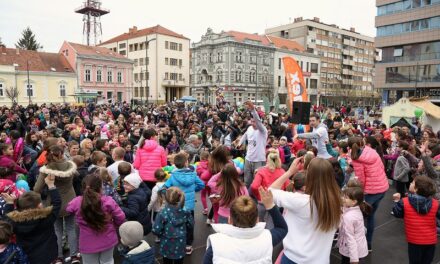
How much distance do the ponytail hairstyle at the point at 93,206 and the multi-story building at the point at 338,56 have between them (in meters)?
75.6

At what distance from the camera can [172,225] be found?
3939mm

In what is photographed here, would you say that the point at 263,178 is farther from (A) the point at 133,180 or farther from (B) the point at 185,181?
(A) the point at 133,180

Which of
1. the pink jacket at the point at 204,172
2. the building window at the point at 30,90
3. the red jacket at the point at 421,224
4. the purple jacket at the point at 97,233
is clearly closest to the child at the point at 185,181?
the pink jacket at the point at 204,172

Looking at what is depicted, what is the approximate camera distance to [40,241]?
3.65m

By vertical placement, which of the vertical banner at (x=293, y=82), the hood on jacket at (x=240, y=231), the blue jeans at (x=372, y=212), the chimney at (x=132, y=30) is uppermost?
the chimney at (x=132, y=30)

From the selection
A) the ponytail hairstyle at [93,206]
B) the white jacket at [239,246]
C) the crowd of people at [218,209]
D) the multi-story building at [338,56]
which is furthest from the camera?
the multi-story building at [338,56]

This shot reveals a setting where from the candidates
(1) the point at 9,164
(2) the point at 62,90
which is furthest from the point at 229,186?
(2) the point at 62,90

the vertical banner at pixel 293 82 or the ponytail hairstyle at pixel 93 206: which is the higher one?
the vertical banner at pixel 293 82

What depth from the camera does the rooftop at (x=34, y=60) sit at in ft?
145

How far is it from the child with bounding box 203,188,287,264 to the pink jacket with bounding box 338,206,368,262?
1.97 metres

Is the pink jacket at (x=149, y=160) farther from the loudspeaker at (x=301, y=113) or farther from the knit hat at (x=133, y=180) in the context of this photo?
the loudspeaker at (x=301, y=113)

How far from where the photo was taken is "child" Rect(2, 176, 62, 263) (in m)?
3.43

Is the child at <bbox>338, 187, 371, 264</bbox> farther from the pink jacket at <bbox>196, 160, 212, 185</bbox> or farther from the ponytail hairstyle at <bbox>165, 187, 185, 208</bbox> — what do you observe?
the pink jacket at <bbox>196, 160, 212, 185</bbox>

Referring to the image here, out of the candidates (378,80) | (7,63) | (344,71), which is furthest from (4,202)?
(344,71)
